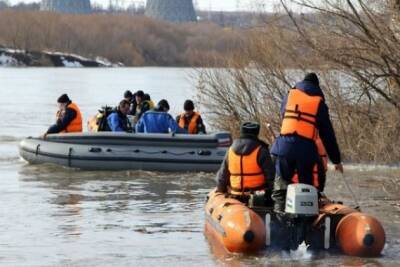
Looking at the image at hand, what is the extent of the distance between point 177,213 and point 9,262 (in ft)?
10.1

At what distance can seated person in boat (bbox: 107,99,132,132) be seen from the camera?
15.0m

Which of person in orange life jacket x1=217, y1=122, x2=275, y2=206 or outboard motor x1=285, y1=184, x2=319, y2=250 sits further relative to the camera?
person in orange life jacket x1=217, y1=122, x2=275, y2=206

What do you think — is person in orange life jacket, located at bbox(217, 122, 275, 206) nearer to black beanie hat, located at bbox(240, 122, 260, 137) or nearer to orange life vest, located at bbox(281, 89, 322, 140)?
black beanie hat, located at bbox(240, 122, 260, 137)

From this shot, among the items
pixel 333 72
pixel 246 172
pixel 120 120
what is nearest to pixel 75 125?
pixel 120 120

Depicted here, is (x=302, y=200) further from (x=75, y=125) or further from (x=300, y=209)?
(x=75, y=125)

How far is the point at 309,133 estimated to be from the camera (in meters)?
8.52

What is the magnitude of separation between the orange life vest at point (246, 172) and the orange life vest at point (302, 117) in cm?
40

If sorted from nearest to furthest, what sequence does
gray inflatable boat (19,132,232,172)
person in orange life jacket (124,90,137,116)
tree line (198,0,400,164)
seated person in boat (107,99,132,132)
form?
1. tree line (198,0,400,164)
2. gray inflatable boat (19,132,232,172)
3. seated person in boat (107,99,132,132)
4. person in orange life jacket (124,90,137,116)

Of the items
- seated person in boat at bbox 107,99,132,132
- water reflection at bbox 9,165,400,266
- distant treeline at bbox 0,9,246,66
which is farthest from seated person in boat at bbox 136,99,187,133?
distant treeline at bbox 0,9,246,66

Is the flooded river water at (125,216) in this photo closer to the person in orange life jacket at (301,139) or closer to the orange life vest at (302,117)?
the person in orange life jacket at (301,139)

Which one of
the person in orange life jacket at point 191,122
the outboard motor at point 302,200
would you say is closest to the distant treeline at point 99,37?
the person in orange life jacket at point 191,122

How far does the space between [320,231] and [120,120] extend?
718 cm

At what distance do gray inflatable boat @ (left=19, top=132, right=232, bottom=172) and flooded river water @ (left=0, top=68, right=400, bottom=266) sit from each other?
146mm

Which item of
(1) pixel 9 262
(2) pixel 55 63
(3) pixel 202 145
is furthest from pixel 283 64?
(2) pixel 55 63
